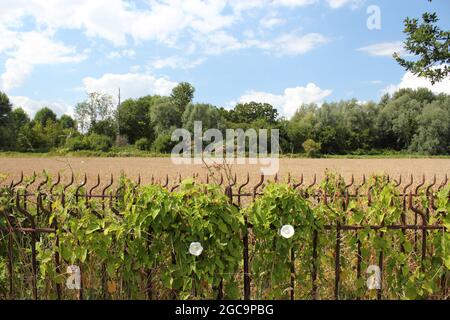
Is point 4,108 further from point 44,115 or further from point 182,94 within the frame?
point 182,94

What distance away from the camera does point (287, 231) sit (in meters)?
3.21

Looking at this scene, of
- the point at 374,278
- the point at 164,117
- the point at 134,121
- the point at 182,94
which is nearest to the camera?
the point at 374,278

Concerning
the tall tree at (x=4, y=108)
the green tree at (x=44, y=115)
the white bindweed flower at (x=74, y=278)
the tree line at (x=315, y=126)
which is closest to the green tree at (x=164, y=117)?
the tree line at (x=315, y=126)

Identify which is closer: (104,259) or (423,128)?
(104,259)

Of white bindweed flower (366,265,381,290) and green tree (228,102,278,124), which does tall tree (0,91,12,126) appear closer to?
green tree (228,102,278,124)

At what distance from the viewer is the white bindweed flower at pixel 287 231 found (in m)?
3.21

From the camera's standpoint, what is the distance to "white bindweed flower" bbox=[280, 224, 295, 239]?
3.21 m

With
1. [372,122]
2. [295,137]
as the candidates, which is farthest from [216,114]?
[372,122]

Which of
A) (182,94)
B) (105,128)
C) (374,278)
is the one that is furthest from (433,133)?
(374,278)

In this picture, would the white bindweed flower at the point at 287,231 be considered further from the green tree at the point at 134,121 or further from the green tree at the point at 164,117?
the green tree at the point at 164,117

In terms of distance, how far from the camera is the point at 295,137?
5544 centimetres

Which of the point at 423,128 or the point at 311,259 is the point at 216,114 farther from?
the point at 311,259

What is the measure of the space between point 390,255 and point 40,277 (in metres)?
3.30

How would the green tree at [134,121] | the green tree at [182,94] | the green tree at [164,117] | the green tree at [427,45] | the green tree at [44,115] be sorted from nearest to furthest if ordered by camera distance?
the green tree at [427,45] → the green tree at [164,117] → the green tree at [134,121] → the green tree at [182,94] → the green tree at [44,115]
